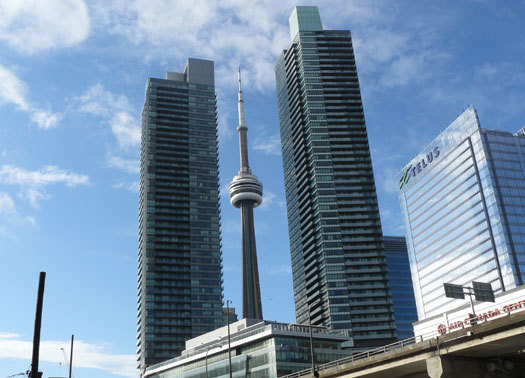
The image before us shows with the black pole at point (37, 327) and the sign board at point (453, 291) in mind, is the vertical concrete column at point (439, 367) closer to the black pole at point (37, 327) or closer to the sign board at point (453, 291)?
the black pole at point (37, 327)

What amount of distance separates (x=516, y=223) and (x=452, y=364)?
6157 inches

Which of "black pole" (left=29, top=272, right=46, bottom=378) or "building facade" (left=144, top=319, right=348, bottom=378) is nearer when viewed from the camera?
"black pole" (left=29, top=272, right=46, bottom=378)

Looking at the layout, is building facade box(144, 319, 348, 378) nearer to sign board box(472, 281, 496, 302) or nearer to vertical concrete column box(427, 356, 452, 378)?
sign board box(472, 281, 496, 302)

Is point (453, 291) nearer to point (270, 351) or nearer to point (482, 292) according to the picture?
point (482, 292)

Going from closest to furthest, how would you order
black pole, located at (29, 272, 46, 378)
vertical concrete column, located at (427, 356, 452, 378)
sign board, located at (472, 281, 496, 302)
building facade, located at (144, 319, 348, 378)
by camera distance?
black pole, located at (29, 272, 46, 378) < vertical concrete column, located at (427, 356, 452, 378) < sign board, located at (472, 281, 496, 302) < building facade, located at (144, 319, 348, 378)

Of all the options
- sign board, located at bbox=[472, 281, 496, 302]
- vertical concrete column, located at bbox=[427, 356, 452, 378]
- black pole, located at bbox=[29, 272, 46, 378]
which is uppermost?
sign board, located at bbox=[472, 281, 496, 302]

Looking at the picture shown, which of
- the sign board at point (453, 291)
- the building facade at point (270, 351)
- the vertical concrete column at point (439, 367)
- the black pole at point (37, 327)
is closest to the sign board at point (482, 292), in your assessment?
the sign board at point (453, 291)

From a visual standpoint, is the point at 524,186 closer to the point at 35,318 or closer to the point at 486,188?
the point at 486,188

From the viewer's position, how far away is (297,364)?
11806cm

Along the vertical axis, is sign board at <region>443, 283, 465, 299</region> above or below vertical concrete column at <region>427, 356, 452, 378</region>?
above

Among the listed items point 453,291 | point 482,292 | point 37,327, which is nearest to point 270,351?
point 453,291

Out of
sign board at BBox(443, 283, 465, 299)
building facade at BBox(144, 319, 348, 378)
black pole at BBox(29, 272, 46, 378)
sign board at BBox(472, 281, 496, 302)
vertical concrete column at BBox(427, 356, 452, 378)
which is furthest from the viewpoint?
building facade at BBox(144, 319, 348, 378)

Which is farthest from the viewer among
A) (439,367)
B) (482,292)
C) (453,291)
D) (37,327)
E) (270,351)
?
(270,351)

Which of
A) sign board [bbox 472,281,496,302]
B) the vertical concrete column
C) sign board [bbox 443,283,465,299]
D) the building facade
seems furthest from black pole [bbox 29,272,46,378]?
the building facade
